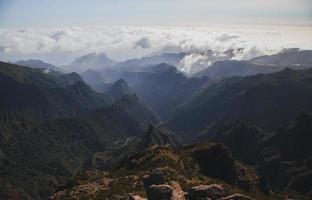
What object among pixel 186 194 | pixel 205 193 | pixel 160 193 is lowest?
pixel 186 194

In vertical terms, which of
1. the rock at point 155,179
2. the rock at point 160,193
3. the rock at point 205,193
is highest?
the rock at point 160,193

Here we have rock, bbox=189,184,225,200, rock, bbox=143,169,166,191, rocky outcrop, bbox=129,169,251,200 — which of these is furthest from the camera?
rock, bbox=143,169,166,191

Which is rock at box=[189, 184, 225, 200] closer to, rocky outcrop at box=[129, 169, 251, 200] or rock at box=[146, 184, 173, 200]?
rocky outcrop at box=[129, 169, 251, 200]

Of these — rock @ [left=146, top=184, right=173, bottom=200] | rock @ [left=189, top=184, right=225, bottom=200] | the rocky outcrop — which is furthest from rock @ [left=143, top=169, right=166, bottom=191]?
rock @ [left=146, top=184, right=173, bottom=200]

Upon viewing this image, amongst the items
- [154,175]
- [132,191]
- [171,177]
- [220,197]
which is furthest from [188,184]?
[220,197]

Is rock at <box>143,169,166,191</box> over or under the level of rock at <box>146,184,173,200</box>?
under

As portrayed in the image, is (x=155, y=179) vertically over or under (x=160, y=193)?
under

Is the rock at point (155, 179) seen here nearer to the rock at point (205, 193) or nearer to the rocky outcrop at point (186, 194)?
the rocky outcrop at point (186, 194)

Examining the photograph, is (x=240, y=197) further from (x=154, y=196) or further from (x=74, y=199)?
(x=74, y=199)

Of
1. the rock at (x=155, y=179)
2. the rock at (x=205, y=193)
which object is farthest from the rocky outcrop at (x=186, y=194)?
the rock at (x=155, y=179)

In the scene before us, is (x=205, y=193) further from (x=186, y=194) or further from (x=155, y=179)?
(x=155, y=179)

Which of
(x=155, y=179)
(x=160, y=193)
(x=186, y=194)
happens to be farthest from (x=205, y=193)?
(x=155, y=179)

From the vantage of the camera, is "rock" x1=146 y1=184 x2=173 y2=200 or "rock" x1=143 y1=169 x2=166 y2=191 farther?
"rock" x1=143 y1=169 x2=166 y2=191
